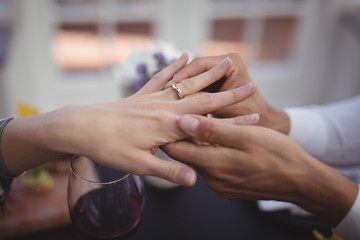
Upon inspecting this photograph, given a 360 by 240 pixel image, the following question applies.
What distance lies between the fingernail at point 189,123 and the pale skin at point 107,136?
0.09 ft

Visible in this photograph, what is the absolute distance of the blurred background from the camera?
202 cm

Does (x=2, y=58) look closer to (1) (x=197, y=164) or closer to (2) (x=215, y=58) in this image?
(2) (x=215, y=58)

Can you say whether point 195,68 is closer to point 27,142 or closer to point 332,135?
point 27,142

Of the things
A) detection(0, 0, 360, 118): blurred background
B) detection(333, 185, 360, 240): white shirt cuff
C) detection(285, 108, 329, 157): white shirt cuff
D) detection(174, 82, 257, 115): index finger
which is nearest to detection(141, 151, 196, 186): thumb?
detection(174, 82, 257, 115): index finger

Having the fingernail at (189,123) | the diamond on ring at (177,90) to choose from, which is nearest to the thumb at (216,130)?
the fingernail at (189,123)

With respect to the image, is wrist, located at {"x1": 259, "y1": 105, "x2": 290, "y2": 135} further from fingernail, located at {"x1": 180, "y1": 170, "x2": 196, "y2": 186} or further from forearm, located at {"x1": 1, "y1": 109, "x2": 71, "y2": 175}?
forearm, located at {"x1": 1, "y1": 109, "x2": 71, "y2": 175}

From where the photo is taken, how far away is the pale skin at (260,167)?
23.1 inches

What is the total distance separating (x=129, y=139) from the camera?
23.1 inches

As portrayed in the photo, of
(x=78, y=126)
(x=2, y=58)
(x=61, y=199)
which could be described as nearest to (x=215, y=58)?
(x=78, y=126)

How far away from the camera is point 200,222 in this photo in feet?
2.54

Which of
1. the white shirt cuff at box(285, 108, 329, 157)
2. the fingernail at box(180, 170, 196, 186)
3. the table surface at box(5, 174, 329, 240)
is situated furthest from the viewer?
the white shirt cuff at box(285, 108, 329, 157)

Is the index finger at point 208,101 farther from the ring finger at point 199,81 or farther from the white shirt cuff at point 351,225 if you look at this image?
the white shirt cuff at point 351,225

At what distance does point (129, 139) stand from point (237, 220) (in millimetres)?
387

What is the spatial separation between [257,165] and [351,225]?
0.91ft
